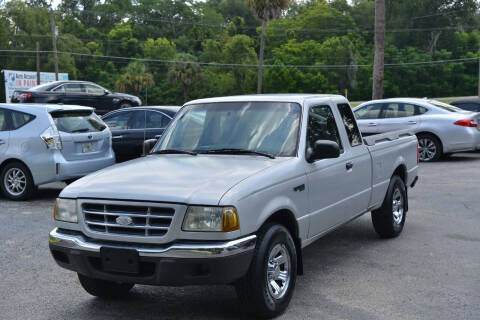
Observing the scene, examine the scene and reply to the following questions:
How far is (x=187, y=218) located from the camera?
14.0ft

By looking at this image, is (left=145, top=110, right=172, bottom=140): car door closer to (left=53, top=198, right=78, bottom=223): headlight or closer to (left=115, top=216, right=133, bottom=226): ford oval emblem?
(left=53, top=198, right=78, bottom=223): headlight

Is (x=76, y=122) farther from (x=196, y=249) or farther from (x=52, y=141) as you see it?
(x=196, y=249)

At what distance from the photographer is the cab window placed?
5.73m

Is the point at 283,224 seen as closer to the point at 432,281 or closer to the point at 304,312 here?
the point at 304,312

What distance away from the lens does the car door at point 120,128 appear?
44.7ft

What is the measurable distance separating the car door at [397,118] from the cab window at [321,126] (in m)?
9.71

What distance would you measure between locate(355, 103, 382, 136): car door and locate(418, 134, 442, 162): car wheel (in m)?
1.19

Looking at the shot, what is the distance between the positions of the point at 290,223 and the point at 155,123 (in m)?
8.81

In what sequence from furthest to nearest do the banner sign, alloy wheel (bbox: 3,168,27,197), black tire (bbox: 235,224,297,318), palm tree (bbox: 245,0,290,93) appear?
the banner sign → palm tree (bbox: 245,0,290,93) → alloy wheel (bbox: 3,168,27,197) → black tire (bbox: 235,224,297,318)

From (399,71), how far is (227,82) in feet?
88.8

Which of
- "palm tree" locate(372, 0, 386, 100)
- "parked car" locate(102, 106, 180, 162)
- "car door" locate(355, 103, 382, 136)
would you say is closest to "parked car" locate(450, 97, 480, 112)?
"car door" locate(355, 103, 382, 136)

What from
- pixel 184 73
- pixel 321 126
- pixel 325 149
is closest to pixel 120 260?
pixel 325 149

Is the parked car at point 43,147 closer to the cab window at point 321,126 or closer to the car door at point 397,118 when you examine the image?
the cab window at point 321,126

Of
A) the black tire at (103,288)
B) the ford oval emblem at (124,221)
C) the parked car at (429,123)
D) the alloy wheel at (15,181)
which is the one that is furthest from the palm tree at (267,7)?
the ford oval emblem at (124,221)
